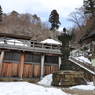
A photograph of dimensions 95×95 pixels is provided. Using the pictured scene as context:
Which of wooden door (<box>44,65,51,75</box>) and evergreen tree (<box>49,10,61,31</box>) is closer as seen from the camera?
wooden door (<box>44,65,51,75</box>)

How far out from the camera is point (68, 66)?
11.1 m

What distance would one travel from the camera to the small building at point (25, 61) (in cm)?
1369

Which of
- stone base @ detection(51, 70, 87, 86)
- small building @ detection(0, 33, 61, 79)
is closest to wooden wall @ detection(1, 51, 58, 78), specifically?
small building @ detection(0, 33, 61, 79)

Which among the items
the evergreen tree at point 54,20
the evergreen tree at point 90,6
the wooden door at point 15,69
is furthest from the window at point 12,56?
the evergreen tree at point 54,20

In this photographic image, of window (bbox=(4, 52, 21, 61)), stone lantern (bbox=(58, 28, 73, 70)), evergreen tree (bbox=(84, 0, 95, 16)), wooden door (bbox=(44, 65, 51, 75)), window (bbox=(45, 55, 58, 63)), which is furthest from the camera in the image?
evergreen tree (bbox=(84, 0, 95, 16))

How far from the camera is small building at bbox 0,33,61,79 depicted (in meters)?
13.7

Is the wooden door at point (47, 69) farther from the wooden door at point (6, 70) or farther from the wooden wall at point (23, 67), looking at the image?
the wooden door at point (6, 70)

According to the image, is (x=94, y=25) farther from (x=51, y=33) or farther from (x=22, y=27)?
(x=22, y=27)

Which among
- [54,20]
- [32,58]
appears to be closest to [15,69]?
[32,58]

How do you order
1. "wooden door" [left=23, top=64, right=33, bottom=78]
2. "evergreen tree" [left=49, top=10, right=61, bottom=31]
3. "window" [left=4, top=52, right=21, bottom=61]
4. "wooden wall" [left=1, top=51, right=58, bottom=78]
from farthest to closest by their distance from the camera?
1. "evergreen tree" [left=49, top=10, right=61, bottom=31]
2. "wooden door" [left=23, top=64, right=33, bottom=78]
3. "window" [left=4, top=52, right=21, bottom=61]
4. "wooden wall" [left=1, top=51, right=58, bottom=78]

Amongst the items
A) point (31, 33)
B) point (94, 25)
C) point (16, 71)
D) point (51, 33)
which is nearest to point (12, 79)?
point (16, 71)

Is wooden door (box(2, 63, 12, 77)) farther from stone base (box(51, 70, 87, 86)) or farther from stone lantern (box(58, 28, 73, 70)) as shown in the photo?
stone lantern (box(58, 28, 73, 70))

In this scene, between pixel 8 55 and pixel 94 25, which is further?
pixel 94 25

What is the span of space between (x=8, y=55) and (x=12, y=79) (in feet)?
10.1
